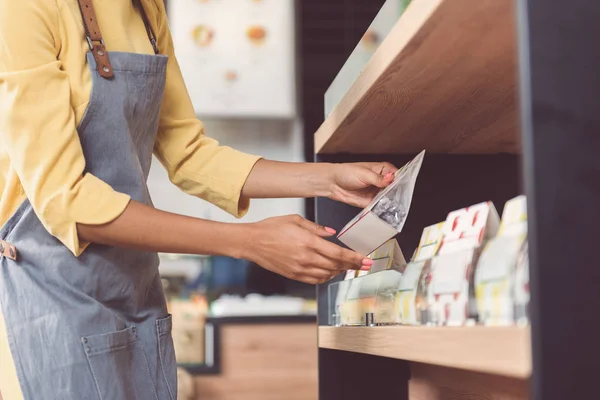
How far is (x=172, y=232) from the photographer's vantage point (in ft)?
3.45

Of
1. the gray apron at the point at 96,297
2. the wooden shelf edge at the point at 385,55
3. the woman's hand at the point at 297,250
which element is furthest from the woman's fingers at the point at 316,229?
the gray apron at the point at 96,297

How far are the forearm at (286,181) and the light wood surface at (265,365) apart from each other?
2171mm

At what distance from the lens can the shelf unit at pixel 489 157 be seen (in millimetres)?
542

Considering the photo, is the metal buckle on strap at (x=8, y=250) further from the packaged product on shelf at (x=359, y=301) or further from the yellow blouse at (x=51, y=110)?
the packaged product on shelf at (x=359, y=301)

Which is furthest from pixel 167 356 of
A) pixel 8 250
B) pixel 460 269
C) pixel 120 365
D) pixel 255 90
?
pixel 255 90

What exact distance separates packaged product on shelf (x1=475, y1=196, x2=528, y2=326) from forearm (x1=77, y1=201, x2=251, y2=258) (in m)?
0.40

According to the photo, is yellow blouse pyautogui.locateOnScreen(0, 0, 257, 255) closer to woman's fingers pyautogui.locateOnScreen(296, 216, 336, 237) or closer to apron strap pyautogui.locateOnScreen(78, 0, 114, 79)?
apron strap pyautogui.locateOnScreen(78, 0, 114, 79)

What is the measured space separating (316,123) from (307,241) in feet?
10.6

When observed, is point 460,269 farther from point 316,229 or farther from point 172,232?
point 172,232

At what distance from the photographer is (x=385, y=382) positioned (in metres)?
1.74

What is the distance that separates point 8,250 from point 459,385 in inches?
34.9

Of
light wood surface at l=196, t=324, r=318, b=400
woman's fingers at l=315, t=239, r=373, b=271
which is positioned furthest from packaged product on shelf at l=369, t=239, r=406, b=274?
light wood surface at l=196, t=324, r=318, b=400

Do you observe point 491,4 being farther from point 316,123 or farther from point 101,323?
point 316,123

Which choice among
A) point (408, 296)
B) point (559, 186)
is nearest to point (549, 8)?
point (559, 186)
